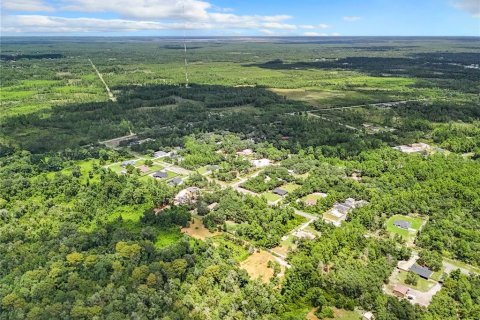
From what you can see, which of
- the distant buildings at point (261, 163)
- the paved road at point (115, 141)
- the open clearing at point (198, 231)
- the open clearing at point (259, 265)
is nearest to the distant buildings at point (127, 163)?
the paved road at point (115, 141)

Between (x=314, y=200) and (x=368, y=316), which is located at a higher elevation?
(x=314, y=200)

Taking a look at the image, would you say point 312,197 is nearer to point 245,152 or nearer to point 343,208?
point 343,208

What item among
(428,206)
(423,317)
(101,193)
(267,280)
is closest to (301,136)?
(428,206)

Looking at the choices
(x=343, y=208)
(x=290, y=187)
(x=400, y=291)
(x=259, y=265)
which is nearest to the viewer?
(x=400, y=291)

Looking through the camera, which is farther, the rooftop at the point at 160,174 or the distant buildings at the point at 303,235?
the rooftop at the point at 160,174

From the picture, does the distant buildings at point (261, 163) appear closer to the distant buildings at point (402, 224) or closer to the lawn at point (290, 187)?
the lawn at point (290, 187)

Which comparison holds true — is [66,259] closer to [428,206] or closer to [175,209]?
[175,209]

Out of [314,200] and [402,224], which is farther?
[314,200]

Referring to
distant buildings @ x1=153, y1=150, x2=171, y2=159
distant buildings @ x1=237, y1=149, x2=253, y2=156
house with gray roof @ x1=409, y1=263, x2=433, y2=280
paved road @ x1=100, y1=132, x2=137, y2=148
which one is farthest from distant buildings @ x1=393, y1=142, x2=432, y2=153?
paved road @ x1=100, y1=132, x2=137, y2=148

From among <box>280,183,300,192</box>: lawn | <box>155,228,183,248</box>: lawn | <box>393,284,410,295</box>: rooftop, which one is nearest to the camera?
<box>393,284,410,295</box>: rooftop

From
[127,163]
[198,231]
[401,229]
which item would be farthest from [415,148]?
[127,163]

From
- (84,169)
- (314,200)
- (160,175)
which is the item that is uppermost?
(314,200)

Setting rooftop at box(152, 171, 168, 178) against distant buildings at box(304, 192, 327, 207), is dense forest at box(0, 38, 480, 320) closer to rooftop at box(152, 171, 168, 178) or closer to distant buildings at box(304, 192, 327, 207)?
distant buildings at box(304, 192, 327, 207)
